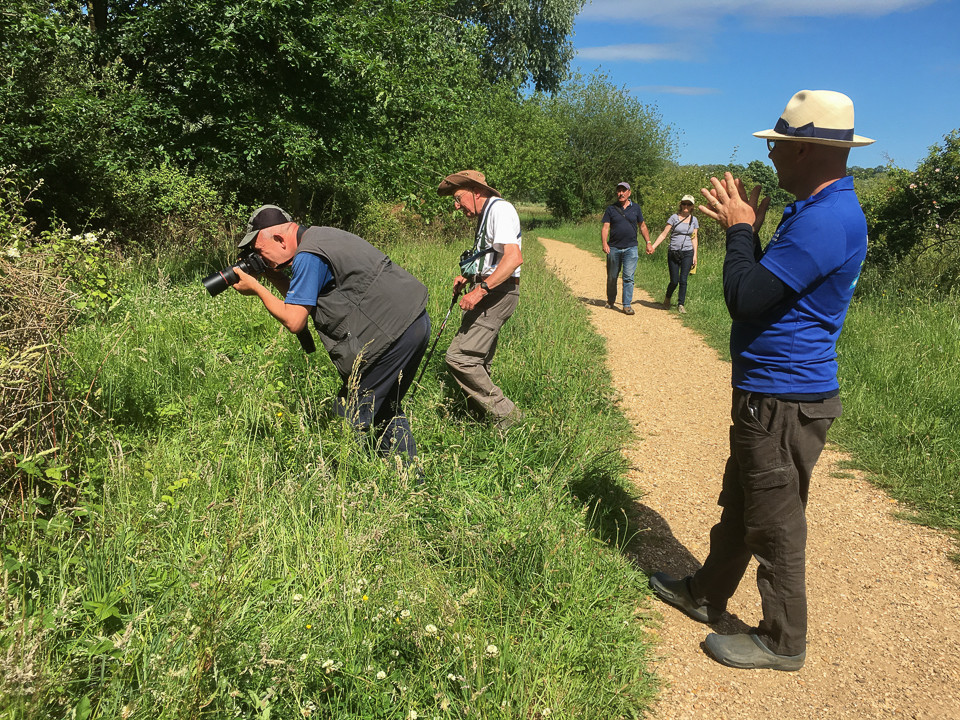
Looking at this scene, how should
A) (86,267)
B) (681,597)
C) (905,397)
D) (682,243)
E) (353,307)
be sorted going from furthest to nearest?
(682,243) < (905,397) < (86,267) < (353,307) < (681,597)

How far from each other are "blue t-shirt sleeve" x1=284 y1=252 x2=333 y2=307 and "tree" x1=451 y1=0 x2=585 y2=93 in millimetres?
25104

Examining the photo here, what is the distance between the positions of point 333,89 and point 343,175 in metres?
1.80

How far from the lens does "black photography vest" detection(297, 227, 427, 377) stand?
11.6 feet

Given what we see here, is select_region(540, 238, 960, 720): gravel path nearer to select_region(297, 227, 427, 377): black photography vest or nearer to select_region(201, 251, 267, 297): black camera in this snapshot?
select_region(297, 227, 427, 377): black photography vest

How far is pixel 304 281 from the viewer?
331 centimetres

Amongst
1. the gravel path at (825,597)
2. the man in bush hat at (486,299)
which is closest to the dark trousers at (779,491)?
the gravel path at (825,597)

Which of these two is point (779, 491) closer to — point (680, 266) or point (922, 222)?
point (680, 266)

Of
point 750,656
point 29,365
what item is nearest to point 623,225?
point 750,656

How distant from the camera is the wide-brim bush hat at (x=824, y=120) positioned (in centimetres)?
239

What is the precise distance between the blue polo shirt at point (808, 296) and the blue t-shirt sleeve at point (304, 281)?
222cm

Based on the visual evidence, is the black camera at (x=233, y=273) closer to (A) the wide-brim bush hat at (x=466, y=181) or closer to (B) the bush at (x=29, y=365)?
(B) the bush at (x=29, y=365)

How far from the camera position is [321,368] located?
4789 mm

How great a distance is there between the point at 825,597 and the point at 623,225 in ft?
25.9

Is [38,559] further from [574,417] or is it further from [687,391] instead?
[687,391]
